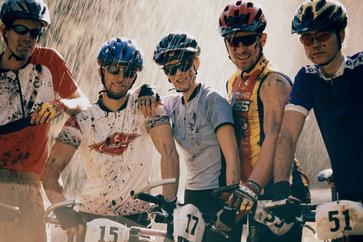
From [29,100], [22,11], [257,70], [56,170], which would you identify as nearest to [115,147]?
[56,170]

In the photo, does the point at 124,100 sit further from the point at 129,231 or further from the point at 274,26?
the point at 274,26

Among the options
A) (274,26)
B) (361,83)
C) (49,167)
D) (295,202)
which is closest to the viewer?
(295,202)

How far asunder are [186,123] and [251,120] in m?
0.60

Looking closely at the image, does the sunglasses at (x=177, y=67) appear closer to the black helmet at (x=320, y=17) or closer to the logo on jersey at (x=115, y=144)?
the logo on jersey at (x=115, y=144)

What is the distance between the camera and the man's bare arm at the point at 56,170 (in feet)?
19.6

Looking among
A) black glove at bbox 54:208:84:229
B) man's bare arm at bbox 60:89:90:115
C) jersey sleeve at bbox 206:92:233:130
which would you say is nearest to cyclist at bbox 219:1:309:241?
jersey sleeve at bbox 206:92:233:130

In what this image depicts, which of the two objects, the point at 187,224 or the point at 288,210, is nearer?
the point at 288,210

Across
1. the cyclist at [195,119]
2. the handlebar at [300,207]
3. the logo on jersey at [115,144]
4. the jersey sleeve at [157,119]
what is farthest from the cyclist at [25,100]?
the handlebar at [300,207]

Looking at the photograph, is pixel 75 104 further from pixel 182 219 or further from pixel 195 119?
pixel 182 219

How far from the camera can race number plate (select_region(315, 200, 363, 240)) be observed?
4.74m

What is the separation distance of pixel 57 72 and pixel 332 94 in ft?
8.66

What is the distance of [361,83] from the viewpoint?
5.27 meters

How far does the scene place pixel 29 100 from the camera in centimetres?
662

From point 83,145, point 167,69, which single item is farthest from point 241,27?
point 83,145
